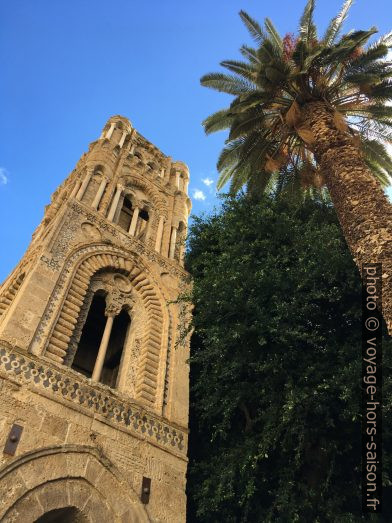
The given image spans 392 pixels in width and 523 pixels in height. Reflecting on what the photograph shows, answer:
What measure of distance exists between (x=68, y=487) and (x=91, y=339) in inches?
235

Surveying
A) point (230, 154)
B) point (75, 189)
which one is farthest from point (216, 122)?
point (75, 189)

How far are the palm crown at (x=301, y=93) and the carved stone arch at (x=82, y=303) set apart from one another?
373 centimetres

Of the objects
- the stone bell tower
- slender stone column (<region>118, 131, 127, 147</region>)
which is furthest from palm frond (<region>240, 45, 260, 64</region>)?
slender stone column (<region>118, 131, 127, 147</region>)

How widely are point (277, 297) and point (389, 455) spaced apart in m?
3.02

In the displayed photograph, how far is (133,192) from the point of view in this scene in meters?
15.2

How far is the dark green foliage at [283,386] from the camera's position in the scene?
23.6 ft

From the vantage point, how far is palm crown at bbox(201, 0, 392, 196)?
8867mm

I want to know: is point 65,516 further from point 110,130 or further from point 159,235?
point 110,130

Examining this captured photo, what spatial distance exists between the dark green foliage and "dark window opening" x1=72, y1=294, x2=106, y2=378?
10.2 ft

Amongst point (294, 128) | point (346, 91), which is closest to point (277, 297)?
point (294, 128)

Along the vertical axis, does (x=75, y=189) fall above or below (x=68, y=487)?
above

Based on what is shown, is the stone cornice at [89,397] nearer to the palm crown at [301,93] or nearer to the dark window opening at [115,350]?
the dark window opening at [115,350]

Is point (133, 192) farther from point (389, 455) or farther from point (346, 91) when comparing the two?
point (389, 455)

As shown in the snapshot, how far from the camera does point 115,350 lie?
37.2 feet
